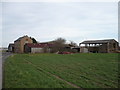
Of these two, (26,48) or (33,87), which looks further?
(26,48)

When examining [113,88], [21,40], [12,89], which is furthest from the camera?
[21,40]

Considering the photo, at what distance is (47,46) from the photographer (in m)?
65.1

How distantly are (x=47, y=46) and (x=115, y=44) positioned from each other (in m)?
28.6

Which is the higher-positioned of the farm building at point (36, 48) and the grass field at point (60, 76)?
the farm building at point (36, 48)

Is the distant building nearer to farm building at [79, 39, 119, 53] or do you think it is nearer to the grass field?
farm building at [79, 39, 119, 53]

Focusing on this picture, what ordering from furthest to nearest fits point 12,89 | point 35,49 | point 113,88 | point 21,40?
point 21,40, point 35,49, point 113,88, point 12,89

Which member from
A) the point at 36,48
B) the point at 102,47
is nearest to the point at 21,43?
the point at 36,48

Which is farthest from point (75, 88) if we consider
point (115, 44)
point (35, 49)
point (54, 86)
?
point (115, 44)

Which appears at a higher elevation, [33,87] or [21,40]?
[21,40]

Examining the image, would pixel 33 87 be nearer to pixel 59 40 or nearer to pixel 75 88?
pixel 75 88

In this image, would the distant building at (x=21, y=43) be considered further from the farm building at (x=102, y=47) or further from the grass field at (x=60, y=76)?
the grass field at (x=60, y=76)

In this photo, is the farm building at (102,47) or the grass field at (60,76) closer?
the grass field at (60,76)

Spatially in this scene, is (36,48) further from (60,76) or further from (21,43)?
(60,76)

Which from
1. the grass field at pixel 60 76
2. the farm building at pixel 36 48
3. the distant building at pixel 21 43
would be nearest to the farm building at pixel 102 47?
the farm building at pixel 36 48
